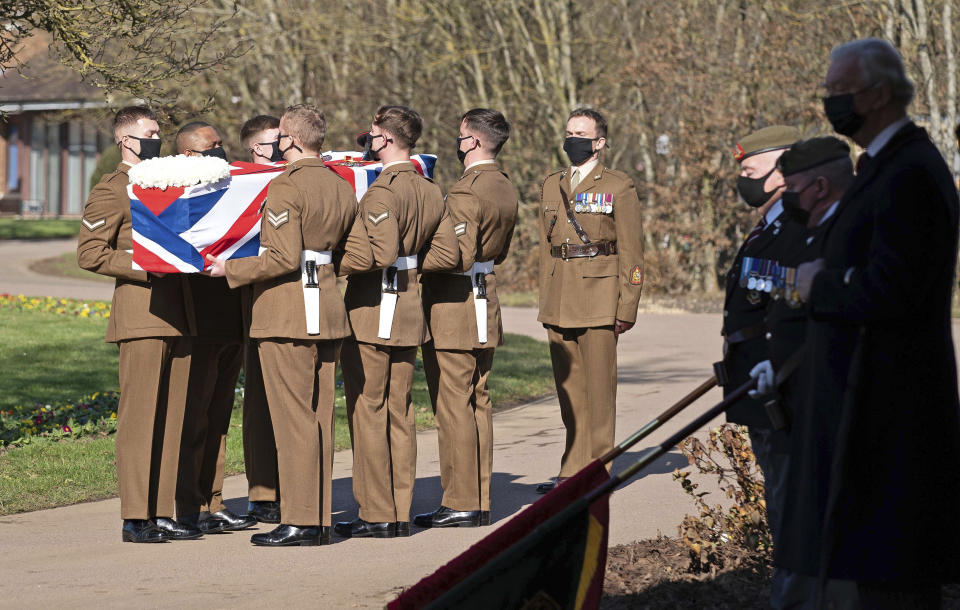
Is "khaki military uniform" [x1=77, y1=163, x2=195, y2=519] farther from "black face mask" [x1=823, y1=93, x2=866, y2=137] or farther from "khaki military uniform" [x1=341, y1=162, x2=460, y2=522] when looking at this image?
"black face mask" [x1=823, y1=93, x2=866, y2=137]

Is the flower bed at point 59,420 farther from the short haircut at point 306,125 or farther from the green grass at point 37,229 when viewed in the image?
the green grass at point 37,229

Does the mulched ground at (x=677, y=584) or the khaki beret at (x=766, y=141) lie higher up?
the khaki beret at (x=766, y=141)

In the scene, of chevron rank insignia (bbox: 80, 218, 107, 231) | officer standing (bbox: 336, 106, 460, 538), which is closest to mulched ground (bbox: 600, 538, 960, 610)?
officer standing (bbox: 336, 106, 460, 538)

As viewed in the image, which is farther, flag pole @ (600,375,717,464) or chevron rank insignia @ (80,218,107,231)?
chevron rank insignia @ (80,218,107,231)

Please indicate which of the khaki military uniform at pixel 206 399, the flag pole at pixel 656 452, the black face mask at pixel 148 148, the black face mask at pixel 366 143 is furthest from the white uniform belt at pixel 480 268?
the flag pole at pixel 656 452

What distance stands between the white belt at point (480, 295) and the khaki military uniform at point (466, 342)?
0.02 metres

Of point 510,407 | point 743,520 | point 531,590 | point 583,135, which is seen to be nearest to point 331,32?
point 510,407

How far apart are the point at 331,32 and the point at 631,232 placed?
17.9 metres

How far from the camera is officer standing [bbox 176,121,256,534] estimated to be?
7.46 meters

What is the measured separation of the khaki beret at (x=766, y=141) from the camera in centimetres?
546

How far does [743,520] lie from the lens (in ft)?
19.9

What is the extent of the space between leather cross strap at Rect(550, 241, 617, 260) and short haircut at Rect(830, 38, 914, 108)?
4489mm

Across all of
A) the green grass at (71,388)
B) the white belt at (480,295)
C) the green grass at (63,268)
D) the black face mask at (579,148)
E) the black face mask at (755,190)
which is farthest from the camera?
the green grass at (63,268)

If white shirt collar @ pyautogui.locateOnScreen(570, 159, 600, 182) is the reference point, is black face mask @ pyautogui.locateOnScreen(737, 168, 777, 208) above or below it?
below
